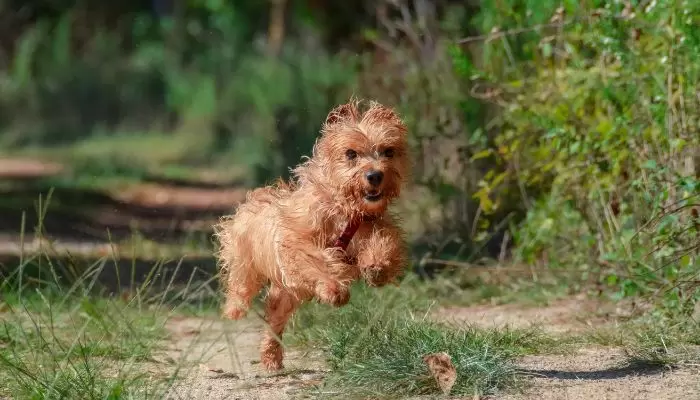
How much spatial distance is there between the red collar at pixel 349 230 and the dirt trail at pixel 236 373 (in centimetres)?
57

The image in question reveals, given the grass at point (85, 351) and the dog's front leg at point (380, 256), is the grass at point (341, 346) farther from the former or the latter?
the dog's front leg at point (380, 256)

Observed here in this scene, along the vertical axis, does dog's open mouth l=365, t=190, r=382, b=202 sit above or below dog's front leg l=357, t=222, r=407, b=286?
above

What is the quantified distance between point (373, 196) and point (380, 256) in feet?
0.84

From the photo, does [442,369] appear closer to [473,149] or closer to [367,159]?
[367,159]

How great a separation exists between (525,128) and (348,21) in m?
13.9

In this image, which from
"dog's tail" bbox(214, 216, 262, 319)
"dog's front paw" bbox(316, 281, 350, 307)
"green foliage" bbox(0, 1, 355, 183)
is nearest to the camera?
"dog's front paw" bbox(316, 281, 350, 307)

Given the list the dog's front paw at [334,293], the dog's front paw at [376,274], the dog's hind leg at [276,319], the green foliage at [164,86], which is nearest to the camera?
the dog's front paw at [334,293]

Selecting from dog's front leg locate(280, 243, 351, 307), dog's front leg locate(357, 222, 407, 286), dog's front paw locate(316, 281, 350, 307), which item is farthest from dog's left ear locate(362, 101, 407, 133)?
dog's front paw locate(316, 281, 350, 307)

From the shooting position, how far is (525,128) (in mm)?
8641

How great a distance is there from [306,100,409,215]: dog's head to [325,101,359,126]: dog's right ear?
26 mm

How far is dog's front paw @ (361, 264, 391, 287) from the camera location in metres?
5.71

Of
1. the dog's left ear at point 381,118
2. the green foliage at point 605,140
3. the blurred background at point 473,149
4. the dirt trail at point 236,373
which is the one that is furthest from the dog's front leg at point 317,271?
the green foliage at point 605,140

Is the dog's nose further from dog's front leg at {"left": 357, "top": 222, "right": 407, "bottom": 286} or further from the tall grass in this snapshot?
the tall grass

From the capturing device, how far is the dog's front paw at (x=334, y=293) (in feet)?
18.4
